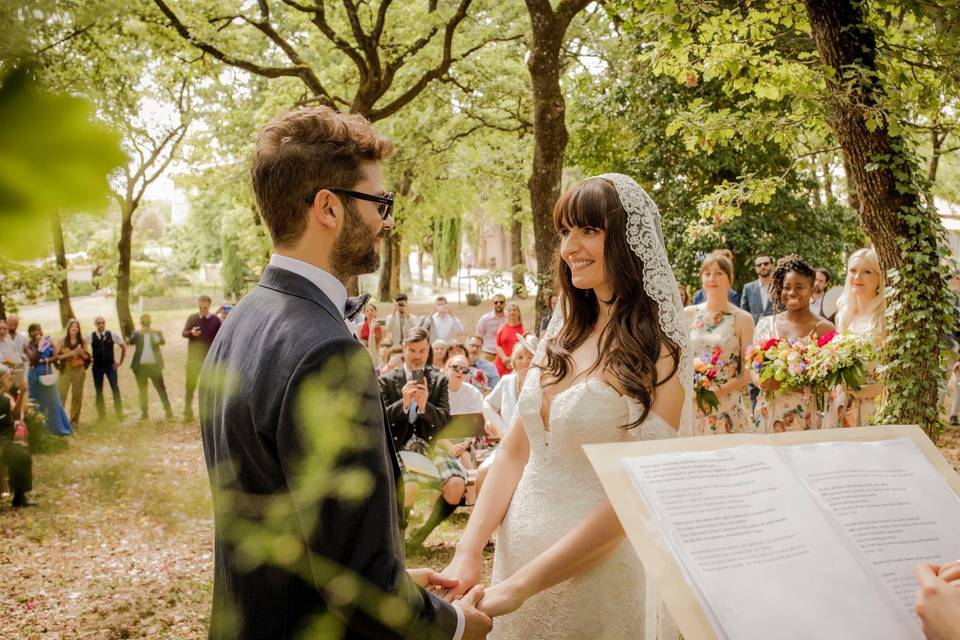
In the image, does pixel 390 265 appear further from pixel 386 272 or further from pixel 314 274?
pixel 314 274

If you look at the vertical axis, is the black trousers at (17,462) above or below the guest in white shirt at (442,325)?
above

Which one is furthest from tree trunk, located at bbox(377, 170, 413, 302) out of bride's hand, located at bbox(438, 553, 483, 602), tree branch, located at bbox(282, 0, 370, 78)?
bride's hand, located at bbox(438, 553, 483, 602)

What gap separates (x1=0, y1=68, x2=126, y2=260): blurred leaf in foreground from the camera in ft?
1.07

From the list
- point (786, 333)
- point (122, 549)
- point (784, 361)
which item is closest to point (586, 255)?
point (784, 361)

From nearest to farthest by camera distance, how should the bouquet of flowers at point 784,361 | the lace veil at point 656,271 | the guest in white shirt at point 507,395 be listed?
1. the lace veil at point 656,271
2. the bouquet of flowers at point 784,361
3. the guest in white shirt at point 507,395

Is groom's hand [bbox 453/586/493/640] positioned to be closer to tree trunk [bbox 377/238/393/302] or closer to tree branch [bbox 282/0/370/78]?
tree branch [bbox 282/0/370/78]

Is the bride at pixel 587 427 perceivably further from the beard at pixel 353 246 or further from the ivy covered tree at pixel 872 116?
the ivy covered tree at pixel 872 116

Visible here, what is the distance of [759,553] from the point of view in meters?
1.47

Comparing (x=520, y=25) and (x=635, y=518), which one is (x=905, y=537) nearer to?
(x=635, y=518)

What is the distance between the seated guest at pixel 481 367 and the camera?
9.04 meters

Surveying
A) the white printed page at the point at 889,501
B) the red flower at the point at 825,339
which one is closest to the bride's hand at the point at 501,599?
the white printed page at the point at 889,501

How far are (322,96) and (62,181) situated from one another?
13.0 meters

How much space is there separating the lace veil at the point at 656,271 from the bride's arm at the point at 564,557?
16.4 inches

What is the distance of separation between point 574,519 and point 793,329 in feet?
14.7
